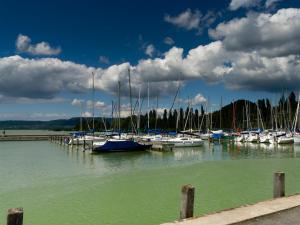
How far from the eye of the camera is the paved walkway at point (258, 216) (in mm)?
10837

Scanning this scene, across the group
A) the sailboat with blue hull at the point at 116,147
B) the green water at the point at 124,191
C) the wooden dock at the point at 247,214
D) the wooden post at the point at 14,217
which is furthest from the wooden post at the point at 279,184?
the sailboat with blue hull at the point at 116,147

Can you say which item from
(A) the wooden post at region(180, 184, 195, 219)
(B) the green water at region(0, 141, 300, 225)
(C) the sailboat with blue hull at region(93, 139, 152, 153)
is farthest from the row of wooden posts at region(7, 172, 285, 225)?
(C) the sailboat with blue hull at region(93, 139, 152, 153)

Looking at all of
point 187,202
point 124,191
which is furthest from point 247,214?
point 124,191

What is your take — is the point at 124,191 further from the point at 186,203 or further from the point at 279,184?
the point at 186,203

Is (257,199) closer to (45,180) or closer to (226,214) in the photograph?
(226,214)

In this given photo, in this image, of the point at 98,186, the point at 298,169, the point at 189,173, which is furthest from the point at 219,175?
the point at 98,186

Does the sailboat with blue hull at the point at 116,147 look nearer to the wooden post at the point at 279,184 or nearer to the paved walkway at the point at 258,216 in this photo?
the wooden post at the point at 279,184

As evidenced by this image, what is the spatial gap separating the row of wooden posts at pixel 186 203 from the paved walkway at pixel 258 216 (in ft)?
1.56

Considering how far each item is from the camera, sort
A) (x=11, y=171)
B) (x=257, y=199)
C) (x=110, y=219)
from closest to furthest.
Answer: (x=110, y=219) < (x=257, y=199) < (x=11, y=171)

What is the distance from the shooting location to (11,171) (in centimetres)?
3462

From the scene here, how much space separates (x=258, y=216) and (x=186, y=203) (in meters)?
2.24

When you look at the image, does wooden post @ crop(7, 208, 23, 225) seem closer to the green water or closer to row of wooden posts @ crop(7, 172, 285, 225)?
row of wooden posts @ crop(7, 172, 285, 225)

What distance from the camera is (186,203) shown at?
461 inches

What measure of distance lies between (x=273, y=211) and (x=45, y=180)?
20.6 metres
